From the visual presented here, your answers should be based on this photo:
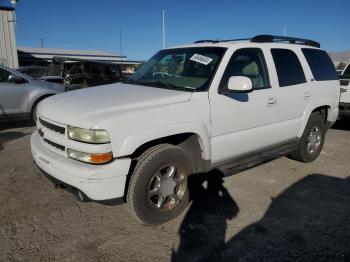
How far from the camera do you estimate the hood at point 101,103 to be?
9.55ft

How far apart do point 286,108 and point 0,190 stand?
398cm

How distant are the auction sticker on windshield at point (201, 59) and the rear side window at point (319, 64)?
6.52 feet

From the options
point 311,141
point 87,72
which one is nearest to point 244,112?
point 311,141

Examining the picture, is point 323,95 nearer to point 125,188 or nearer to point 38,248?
point 125,188

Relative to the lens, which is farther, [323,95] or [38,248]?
[323,95]

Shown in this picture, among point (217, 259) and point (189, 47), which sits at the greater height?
point (189, 47)

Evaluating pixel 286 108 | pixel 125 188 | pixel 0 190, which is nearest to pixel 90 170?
pixel 125 188

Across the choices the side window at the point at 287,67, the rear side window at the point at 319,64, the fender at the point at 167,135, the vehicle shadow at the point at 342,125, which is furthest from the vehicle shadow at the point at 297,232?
the vehicle shadow at the point at 342,125

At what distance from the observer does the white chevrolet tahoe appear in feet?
9.34

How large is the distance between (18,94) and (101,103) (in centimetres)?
537

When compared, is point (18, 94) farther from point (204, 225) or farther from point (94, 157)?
point (204, 225)

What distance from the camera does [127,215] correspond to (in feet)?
11.5

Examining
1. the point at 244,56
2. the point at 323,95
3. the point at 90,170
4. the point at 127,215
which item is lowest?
the point at 127,215

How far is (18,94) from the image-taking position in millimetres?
7562
